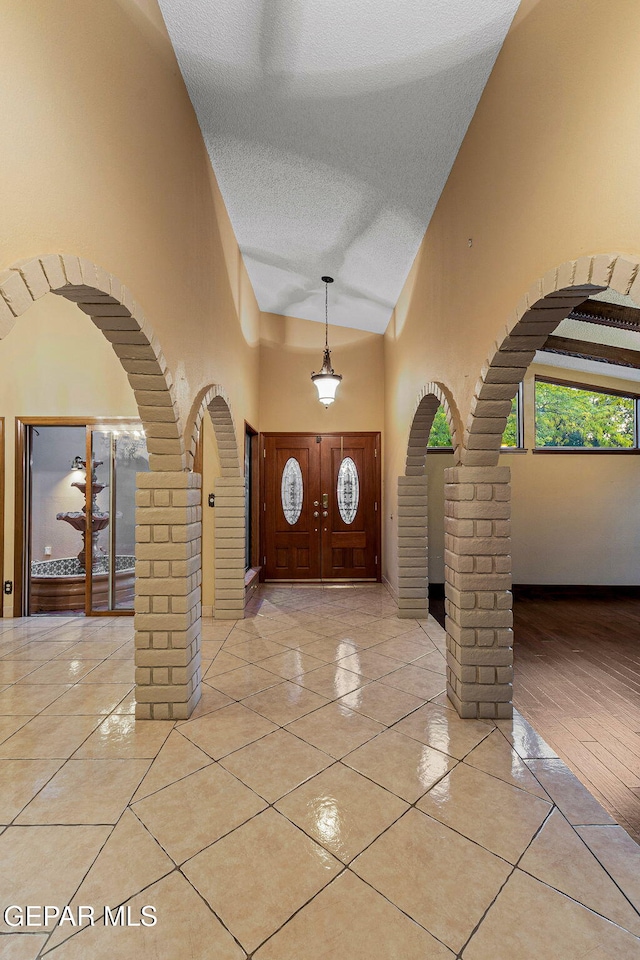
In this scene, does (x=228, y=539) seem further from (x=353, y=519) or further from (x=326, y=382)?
(x=353, y=519)

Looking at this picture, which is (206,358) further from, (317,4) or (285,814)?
(285,814)

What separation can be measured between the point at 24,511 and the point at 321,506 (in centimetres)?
358

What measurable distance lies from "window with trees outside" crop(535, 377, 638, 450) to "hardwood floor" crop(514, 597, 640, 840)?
244 cm

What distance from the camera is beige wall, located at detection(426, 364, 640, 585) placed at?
20.9 ft

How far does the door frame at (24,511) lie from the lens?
4.82 metres

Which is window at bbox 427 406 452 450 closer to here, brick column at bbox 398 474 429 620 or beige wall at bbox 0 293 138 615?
brick column at bbox 398 474 429 620

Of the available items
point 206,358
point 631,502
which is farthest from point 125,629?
point 631,502

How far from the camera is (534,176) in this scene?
198cm

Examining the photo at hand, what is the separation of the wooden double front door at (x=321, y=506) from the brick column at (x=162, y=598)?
3.90m

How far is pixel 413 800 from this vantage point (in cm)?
197

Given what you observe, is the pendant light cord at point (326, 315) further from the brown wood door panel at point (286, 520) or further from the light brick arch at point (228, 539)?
the light brick arch at point (228, 539)

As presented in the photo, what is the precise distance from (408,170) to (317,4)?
122 cm

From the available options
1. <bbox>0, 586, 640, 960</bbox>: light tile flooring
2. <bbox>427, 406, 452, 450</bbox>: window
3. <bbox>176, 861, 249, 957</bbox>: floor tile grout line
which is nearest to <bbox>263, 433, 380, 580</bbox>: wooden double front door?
<bbox>427, 406, 452, 450</bbox>: window

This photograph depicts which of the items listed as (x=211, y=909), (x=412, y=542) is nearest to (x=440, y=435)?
(x=412, y=542)
